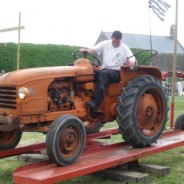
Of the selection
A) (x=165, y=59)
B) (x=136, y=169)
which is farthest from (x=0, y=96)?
(x=165, y=59)

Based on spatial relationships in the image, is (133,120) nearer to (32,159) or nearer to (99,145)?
(99,145)

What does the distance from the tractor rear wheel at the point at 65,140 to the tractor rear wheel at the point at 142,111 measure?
803 millimetres

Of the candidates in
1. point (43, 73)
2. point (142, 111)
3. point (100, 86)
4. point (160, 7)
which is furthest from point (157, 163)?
point (160, 7)

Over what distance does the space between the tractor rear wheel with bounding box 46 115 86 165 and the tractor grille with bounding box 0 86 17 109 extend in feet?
1.96

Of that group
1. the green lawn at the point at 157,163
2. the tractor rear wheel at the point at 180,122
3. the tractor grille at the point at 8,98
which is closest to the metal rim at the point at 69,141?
the green lawn at the point at 157,163

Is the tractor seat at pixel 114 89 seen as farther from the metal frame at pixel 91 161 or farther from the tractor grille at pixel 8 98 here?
the tractor grille at pixel 8 98

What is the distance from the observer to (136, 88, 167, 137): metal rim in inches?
227

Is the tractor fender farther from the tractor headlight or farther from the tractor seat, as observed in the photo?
the tractor headlight

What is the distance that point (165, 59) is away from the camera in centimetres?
4034

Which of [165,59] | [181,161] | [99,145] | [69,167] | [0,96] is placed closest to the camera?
[69,167]

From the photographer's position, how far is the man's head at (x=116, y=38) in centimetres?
596

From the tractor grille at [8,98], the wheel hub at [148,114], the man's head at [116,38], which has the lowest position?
the wheel hub at [148,114]

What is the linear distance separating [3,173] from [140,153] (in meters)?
1.86

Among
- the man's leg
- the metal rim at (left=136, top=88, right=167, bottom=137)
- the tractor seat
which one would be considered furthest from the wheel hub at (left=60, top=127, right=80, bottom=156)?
the tractor seat
